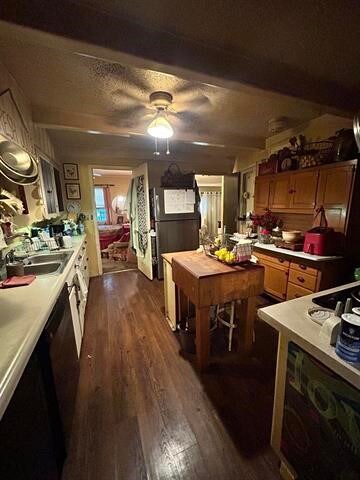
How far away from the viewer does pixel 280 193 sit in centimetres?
291

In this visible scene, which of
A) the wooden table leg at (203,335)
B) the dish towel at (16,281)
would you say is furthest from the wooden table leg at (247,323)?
the dish towel at (16,281)

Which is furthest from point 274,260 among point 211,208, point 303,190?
point 211,208

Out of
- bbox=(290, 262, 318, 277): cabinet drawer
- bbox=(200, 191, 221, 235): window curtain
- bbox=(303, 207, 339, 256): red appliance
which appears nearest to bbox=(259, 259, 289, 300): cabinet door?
bbox=(290, 262, 318, 277): cabinet drawer

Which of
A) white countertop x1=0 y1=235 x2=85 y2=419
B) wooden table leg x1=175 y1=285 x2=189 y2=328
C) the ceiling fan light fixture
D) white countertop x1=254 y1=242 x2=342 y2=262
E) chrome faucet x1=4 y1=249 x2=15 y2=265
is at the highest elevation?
the ceiling fan light fixture

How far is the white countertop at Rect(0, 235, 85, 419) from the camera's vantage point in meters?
0.64

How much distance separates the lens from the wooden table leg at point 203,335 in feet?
5.34

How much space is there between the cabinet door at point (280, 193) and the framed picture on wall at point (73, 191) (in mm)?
3280

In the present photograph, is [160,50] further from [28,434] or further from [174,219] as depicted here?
[174,219]

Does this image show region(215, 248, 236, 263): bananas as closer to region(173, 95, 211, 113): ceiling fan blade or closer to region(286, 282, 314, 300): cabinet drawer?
region(286, 282, 314, 300): cabinet drawer

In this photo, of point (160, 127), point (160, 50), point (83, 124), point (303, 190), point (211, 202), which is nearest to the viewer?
point (160, 50)

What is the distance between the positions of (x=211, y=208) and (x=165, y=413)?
5916 mm

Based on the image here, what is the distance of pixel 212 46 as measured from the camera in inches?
54.2

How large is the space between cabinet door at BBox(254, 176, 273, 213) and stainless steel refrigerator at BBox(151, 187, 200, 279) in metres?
1.08

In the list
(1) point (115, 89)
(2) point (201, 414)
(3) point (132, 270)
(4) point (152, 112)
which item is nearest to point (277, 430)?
(2) point (201, 414)
